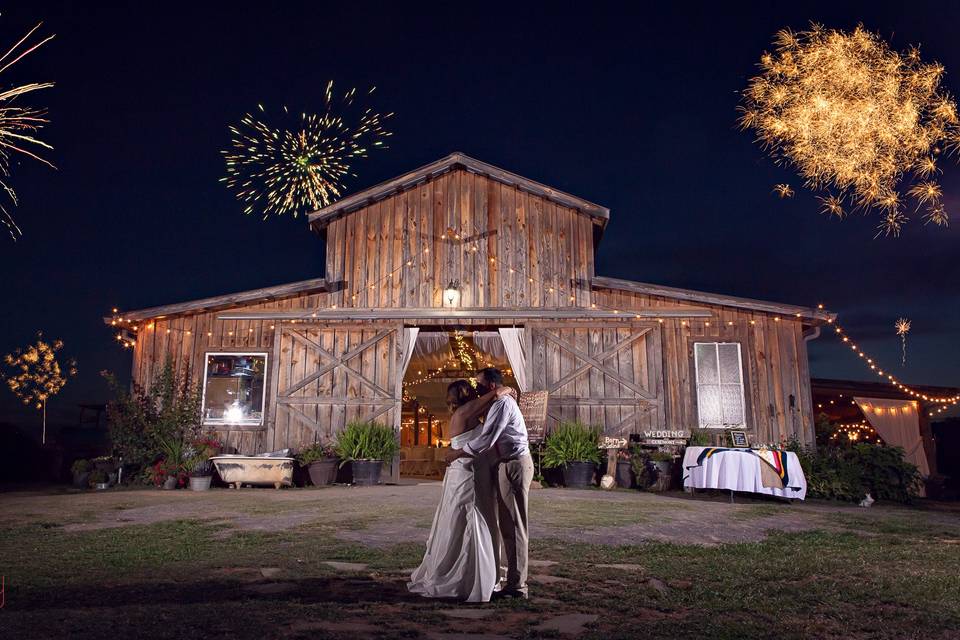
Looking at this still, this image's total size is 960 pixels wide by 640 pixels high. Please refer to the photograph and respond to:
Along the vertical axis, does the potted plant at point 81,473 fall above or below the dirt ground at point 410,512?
above

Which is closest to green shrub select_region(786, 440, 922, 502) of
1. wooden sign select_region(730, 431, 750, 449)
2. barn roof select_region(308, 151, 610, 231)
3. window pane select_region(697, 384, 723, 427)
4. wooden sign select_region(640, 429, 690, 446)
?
wooden sign select_region(730, 431, 750, 449)

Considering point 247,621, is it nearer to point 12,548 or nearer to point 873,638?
point 873,638

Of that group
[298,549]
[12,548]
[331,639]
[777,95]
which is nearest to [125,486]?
[12,548]

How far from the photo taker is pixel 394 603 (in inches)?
170

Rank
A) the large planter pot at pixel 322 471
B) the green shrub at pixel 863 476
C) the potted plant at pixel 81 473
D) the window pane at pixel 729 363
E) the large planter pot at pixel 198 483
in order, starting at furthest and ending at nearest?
the window pane at pixel 729 363, the potted plant at pixel 81 473, the large planter pot at pixel 322 471, the large planter pot at pixel 198 483, the green shrub at pixel 863 476

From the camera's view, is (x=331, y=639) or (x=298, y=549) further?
(x=298, y=549)

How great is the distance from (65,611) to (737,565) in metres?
4.54

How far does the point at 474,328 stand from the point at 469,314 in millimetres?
578

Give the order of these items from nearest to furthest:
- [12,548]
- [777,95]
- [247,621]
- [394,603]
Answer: [247,621], [394,603], [12,548], [777,95]

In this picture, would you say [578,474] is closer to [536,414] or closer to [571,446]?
Answer: [571,446]

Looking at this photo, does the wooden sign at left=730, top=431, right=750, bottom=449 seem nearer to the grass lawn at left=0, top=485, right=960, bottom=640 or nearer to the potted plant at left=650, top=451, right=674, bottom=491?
the potted plant at left=650, top=451, right=674, bottom=491

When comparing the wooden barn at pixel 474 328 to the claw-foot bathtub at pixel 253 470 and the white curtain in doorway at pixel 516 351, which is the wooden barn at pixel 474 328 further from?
the claw-foot bathtub at pixel 253 470

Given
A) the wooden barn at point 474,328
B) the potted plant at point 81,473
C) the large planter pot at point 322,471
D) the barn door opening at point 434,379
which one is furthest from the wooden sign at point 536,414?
the potted plant at point 81,473

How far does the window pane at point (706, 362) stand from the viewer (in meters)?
13.6
